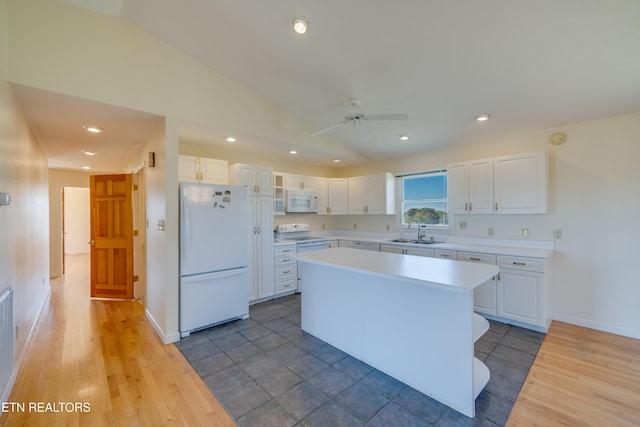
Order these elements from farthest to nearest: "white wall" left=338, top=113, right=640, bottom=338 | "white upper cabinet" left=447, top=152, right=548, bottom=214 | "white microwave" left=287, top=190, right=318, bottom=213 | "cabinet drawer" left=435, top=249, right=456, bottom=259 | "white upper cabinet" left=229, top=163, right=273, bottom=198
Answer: "white microwave" left=287, top=190, right=318, bottom=213 < "white upper cabinet" left=229, top=163, right=273, bottom=198 < "cabinet drawer" left=435, top=249, right=456, bottom=259 < "white upper cabinet" left=447, top=152, right=548, bottom=214 < "white wall" left=338, top=113, right=640, bottom=338

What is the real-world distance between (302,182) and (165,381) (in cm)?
367

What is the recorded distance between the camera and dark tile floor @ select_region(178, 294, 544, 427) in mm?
1847

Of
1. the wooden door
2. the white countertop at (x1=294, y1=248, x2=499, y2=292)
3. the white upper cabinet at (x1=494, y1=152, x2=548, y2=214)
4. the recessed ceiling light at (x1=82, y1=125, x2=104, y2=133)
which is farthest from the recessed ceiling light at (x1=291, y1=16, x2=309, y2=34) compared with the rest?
the wooden door

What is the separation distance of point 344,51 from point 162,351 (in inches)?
137

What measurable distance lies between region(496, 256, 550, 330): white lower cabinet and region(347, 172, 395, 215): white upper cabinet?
6.79 ft

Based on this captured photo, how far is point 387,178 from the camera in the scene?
195 inches

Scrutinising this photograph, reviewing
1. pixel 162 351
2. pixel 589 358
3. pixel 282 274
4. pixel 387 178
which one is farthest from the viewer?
pixel 387 178

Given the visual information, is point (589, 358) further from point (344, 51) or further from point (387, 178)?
point (344, 51)

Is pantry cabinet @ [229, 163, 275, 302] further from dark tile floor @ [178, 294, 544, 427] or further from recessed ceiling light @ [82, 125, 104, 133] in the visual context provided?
recessed ceiling light @ [82, 125, 104, 133]

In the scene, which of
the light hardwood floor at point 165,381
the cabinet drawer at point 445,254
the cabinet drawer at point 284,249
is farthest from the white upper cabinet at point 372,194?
the light hardwood floor at point 165,381

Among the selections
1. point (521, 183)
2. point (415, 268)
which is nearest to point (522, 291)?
point (521, 183)

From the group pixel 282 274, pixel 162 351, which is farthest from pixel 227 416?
pixel 282 274

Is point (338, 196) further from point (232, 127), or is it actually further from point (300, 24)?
point (300, 24)

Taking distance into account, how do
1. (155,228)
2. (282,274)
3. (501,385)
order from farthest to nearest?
1. (282,274)
2. (155,228)
3. (501,385)
